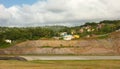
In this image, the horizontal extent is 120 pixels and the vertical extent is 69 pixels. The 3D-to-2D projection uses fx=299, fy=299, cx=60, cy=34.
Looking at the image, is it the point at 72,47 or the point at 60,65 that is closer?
the point at 60,65

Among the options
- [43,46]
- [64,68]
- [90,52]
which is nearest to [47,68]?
[64,68]

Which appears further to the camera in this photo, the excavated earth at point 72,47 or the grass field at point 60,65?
the excavated earth at point 72,47

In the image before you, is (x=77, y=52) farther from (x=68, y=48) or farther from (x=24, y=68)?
(x=24, y=68)

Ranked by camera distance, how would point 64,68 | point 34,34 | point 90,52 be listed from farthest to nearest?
point 34,34
point 90,52
point 64,68

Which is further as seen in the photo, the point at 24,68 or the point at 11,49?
the point at 11,49

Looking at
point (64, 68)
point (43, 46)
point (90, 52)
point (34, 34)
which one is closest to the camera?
point (64, 68)

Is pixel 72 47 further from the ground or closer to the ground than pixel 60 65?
closer to the ground

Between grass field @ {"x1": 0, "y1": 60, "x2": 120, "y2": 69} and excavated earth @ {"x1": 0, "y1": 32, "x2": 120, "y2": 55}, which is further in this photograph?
excavated earth @ {"x1": 0, "y1": 32, "x2": 120, "y2": 55}

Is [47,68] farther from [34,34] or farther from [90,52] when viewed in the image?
[34,34]
